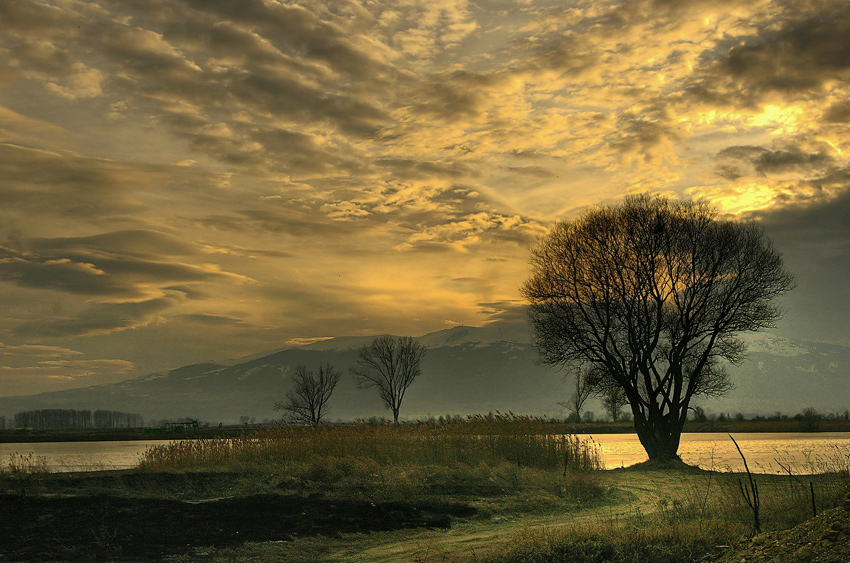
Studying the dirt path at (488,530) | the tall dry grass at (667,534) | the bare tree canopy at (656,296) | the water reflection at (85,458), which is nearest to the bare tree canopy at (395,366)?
the water reflection at (85,458)

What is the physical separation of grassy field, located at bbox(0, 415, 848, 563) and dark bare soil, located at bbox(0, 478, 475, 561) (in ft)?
0.23

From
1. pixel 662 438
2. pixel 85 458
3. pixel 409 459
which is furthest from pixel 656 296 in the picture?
pixel 85 458

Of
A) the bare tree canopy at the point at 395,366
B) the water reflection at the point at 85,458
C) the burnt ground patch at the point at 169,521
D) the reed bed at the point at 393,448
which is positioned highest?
the bare tree canopy at the point at 395,366

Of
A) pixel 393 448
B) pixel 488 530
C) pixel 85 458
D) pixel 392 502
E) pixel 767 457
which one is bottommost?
pixel 767 457

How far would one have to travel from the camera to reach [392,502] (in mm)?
20484

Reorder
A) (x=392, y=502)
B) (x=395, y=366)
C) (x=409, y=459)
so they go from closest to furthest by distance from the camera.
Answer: (x=392, y=502)
(x=409, y=459)
(x=395, y=366)

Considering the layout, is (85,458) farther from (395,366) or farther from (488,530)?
(395,366)

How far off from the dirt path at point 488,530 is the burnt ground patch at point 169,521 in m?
1.32

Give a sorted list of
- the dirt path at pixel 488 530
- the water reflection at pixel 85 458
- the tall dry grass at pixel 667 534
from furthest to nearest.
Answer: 1. the water reflection at pixel 85 458
2. the dirt path at pixel 488 530
3. the tall dry grass at pixel 667 534

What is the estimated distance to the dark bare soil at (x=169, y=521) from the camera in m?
15.2

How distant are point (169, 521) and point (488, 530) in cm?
811

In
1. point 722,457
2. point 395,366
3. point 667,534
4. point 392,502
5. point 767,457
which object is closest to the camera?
point 667,534

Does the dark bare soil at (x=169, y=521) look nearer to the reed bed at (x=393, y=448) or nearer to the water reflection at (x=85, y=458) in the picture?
the reed bed at (x=393, y=448)

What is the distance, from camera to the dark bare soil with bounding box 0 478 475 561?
49.7ft
